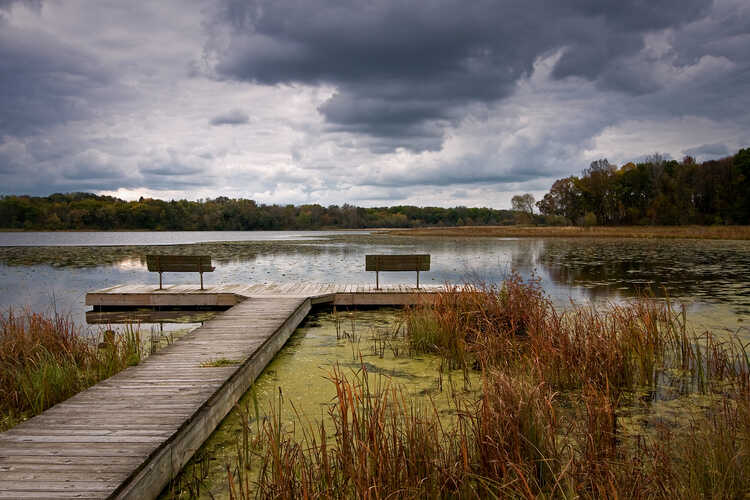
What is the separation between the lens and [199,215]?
343 feet

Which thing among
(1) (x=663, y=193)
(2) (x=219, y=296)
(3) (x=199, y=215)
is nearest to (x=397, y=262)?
(2) (x=219, y=296)

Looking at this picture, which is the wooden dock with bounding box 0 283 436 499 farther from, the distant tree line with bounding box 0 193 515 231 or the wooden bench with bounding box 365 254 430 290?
the distant tree line with bounding box 0 193 515 231

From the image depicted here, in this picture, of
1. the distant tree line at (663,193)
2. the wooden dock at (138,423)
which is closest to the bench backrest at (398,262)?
the wooden dock at (138,423)

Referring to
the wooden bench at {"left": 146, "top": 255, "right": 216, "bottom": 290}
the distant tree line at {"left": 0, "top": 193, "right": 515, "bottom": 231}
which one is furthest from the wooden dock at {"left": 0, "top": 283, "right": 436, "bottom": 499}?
the distant tree line at {"left": 0, "top": 193, "right": 515, "bottom": 231}

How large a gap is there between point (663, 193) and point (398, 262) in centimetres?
7064

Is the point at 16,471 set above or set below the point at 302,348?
above

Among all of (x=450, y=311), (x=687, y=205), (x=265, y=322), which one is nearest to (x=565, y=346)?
(x=450, y=311)

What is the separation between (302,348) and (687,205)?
72070 mm

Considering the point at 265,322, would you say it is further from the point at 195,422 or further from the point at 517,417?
the point at 517,417

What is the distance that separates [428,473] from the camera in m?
2.50

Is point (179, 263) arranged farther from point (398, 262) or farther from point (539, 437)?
point (539, 437)

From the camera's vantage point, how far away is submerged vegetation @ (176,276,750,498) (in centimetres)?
241

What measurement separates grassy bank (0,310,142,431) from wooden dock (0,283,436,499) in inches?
18.1

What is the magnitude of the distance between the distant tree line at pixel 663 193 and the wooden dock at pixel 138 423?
2793 inches
